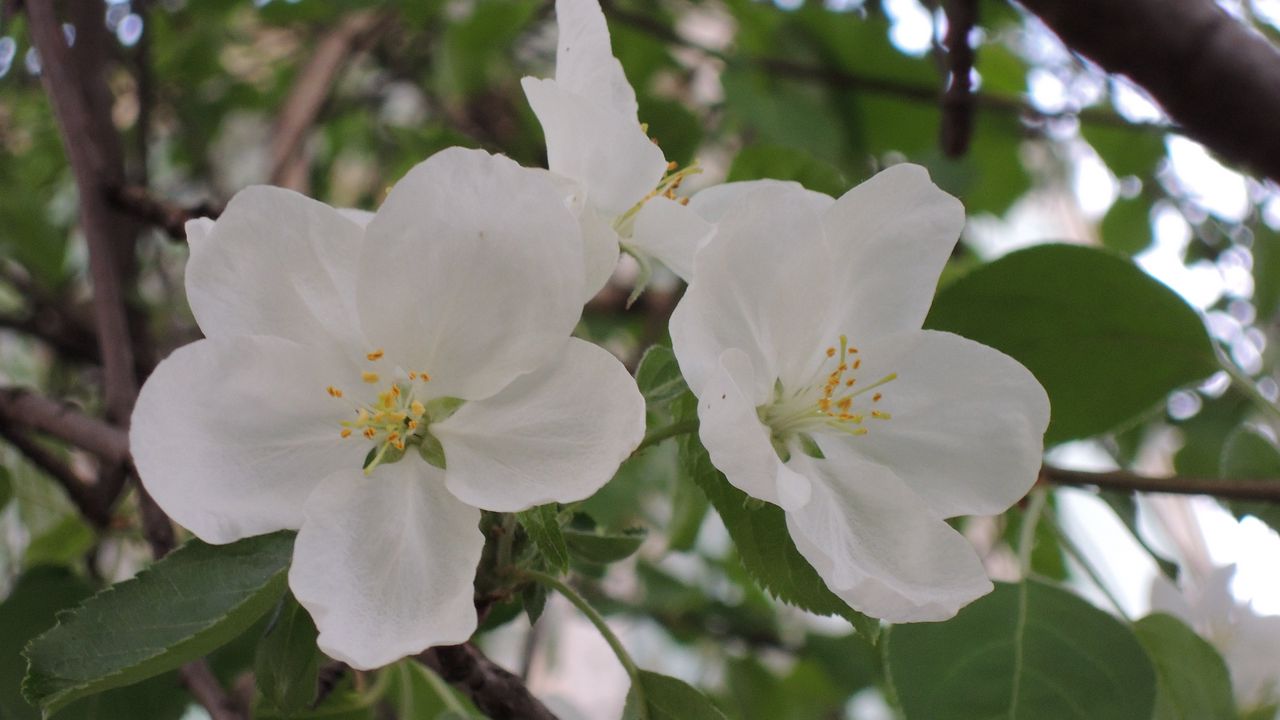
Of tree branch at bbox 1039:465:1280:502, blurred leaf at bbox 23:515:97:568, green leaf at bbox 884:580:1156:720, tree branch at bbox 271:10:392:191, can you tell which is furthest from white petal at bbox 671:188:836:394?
tree branch at bbox 271:10:392:191

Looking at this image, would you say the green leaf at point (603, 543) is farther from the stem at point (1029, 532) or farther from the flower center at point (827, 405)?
the stem at point (1029, 532)

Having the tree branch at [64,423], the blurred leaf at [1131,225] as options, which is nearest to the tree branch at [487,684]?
the tree branch at [64,423]

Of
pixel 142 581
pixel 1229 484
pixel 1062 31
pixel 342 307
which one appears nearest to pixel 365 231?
pixel 342 307

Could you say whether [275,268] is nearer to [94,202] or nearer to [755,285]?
[755,285]

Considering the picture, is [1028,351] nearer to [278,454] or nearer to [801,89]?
[278,454]

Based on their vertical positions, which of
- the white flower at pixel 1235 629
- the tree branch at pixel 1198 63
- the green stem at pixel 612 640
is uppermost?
the tree branch at pixel 1198 63

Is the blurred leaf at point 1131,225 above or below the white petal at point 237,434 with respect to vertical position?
below

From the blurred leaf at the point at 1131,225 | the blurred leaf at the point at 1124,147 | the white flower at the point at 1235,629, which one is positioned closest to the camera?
the white flower at the point at 1235,629
